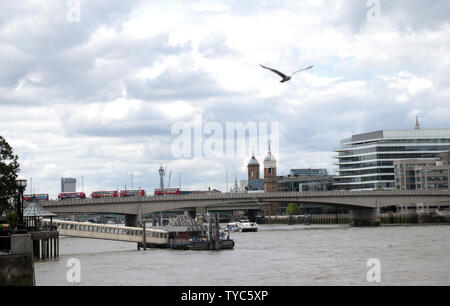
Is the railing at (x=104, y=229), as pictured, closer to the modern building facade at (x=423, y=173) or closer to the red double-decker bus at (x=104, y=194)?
the red double-decker bus at (x=104, y=194)

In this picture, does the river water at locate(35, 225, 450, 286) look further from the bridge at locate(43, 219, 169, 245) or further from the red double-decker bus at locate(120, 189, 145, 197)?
the red double-decker bus at locate(120, 189, 145, 197)

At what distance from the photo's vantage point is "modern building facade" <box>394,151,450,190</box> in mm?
179125

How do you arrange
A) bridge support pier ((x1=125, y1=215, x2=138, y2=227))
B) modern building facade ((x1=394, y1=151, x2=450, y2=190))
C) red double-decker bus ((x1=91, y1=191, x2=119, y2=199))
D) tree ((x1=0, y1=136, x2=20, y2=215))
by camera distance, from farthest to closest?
modern building facade ((x1=394, y1=151, x2=450, y2=190))
red double-decker bus ((x1=91, y1=191, x2=119, y2=199))
bridge support pier ((x1=125, y1=215, x2=138, y2=227))
tree ((x1=0, y1=136, x2=20, y2=215))

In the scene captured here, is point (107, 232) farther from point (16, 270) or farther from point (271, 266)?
point (16, 270)

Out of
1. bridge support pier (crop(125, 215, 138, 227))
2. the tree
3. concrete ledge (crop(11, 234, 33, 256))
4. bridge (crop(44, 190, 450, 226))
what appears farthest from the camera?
bridge support pier (crop(125, 215, 138, 227))

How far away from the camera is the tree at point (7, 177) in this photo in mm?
74500

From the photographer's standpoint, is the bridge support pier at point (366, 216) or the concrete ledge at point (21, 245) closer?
the concrete ledge at point (21, 245)

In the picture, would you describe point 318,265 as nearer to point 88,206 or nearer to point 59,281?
point 59,281

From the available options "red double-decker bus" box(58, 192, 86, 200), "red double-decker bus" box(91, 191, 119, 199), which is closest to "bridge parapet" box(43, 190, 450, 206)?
"red double-decker bus" box(91, 191, 119, 199)

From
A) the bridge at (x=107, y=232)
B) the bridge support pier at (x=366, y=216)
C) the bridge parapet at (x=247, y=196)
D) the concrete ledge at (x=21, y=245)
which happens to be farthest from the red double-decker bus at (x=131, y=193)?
the concrete ledge at (x=21, y=245)

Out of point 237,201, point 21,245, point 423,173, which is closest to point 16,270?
point 21,245

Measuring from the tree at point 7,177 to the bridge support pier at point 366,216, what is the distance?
80731 millimetres

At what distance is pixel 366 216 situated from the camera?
471ft

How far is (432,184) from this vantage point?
17962 cm
